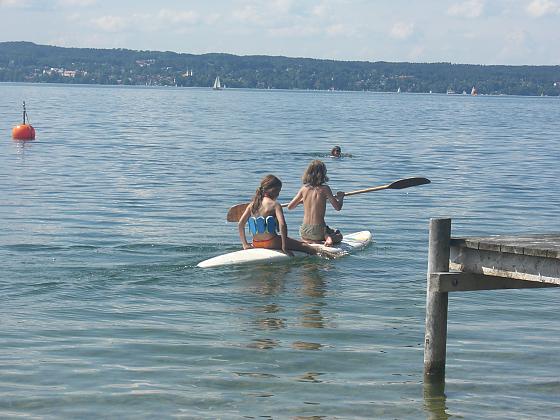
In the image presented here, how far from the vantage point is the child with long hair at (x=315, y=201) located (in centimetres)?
1588

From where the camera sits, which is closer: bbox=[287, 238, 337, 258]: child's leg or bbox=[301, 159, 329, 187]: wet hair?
bbox=[287, 238, 337, 258]: child's leg

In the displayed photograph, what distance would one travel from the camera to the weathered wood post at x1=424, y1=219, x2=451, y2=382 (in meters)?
9.15

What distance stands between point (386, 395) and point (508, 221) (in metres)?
12.8

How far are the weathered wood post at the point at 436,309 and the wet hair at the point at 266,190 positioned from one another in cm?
557

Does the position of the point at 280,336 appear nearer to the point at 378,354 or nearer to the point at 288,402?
the point at 378,354

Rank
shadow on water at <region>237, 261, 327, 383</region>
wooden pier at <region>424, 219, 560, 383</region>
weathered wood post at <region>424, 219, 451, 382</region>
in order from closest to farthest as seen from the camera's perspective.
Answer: wooden pier at <region>424, 219, 560, 383</region> < weathered wood post at <region>424, 219, 451, 382</region> < shadow on water at <region>237, 261, 327, 383</region>

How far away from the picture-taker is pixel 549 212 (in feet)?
77.6

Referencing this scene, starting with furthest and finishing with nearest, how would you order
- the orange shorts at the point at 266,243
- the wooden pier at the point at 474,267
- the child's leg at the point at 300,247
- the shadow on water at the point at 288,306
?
the child's leg at the point at 300,247 → the orange shorts at the point at 266,243 → the shadow on water at the point at 288,306 → the wooden pier at the point at 474,267

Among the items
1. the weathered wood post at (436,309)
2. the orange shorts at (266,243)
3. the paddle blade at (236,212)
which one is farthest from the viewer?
the paddle blade at (236,212)

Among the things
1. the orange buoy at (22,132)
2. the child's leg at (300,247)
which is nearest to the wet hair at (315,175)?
the child's leg at (300,247)

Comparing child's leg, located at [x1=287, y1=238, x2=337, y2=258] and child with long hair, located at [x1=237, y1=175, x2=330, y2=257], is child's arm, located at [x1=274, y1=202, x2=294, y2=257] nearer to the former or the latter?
child with long hair, located at [x1=237, y1=175, x2=330, y2=257]

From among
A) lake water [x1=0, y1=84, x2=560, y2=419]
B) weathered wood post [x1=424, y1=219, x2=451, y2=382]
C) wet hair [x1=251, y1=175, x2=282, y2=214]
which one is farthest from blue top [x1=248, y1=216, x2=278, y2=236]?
weathered wood post [x1=424, y1=219, x2=451, y2=382]

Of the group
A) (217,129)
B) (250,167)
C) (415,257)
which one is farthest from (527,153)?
(415,257)

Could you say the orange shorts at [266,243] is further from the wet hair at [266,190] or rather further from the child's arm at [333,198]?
the child's arm at [333,198]
